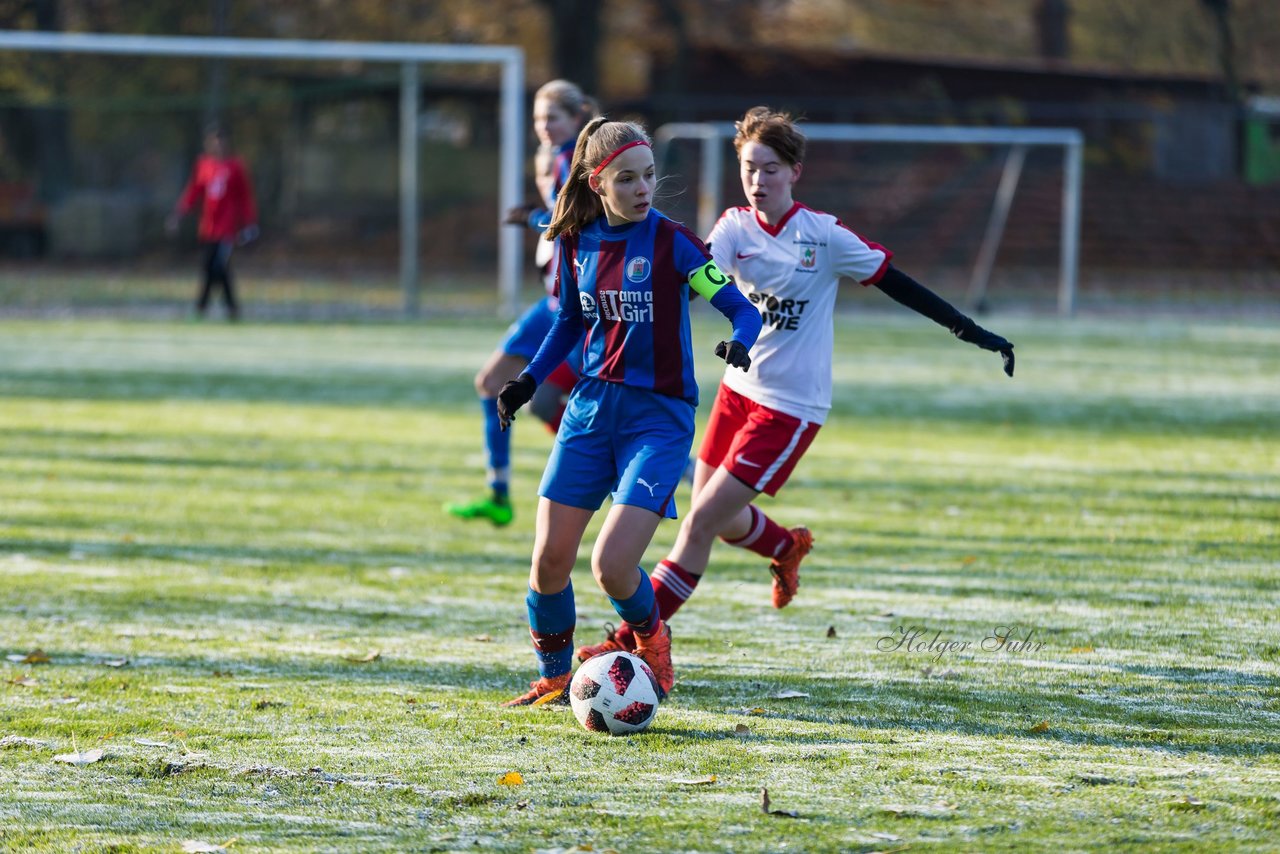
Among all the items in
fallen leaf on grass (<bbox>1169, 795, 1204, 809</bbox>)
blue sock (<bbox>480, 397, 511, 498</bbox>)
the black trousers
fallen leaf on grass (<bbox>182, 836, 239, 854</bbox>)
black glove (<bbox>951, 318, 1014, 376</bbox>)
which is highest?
black glove (<bbox>951, 318, 1014, 376</bbox>)

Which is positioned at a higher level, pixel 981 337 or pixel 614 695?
pixel 981 337

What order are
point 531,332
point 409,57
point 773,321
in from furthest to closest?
point 409,57 → point 531,332 → point 773,321

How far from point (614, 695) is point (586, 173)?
147 centimetres

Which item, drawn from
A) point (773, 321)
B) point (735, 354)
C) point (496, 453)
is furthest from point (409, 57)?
point (735, 354)

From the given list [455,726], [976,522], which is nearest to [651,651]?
[455,726]

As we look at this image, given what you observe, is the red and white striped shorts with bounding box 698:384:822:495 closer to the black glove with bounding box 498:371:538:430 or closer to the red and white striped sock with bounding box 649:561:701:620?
the red and white striped sock with bounding box 649:561:701:620

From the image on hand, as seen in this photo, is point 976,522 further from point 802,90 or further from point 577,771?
point 802,90

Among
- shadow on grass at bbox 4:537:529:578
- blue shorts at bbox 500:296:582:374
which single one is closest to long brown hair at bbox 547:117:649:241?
shadow on grass at bbox 4:537:529:578

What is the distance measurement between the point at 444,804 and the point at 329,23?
114ft

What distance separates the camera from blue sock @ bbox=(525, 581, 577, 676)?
472 centimetres

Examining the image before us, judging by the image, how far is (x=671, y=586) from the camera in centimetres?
525

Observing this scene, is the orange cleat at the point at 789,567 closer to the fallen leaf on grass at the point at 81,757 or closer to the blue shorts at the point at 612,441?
A: the blue shorts at the point at 612,441

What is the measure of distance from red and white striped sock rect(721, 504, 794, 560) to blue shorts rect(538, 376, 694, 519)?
1103mm

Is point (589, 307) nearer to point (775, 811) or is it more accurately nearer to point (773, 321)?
point (773, 321)
